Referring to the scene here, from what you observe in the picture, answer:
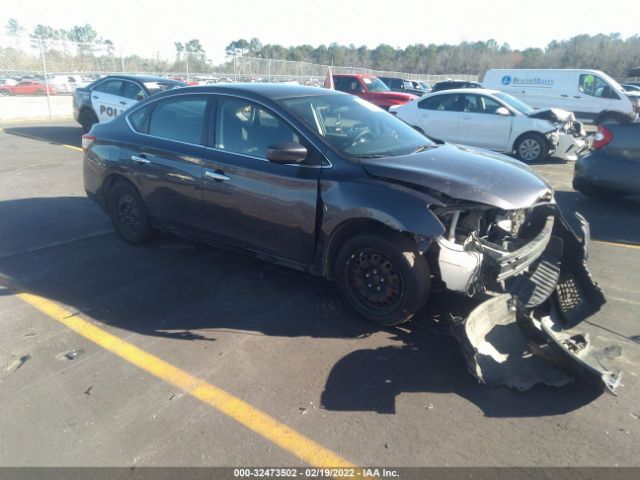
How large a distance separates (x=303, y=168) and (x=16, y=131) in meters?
14.2

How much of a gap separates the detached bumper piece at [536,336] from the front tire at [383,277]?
1.46 ft

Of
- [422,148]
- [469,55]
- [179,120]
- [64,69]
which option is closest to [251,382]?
[422,148]

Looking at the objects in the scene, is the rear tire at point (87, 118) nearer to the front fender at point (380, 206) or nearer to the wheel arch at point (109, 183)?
the wheel arch at point (109, 183)

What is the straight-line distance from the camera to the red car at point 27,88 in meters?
18.0

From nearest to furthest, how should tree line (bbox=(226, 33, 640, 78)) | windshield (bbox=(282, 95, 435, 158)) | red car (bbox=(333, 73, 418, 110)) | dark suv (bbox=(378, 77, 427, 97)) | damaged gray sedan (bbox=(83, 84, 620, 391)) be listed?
damaged gray sedan (bbox=(83, 84, 620, 391)), windshield (bbox=(282, 95, 435, 158)), red car (bbox=(333, 73, 418, 110)), dark suv (bbox=(378, 77, 427, 97)), tree line (bbox=(226, 33, 640, 78))

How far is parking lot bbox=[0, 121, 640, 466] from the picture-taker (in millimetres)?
2625

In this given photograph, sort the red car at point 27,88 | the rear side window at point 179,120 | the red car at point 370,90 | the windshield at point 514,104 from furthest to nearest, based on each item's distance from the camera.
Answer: the red car at point 27,88 → the red car at point 370,90 → the windshield at point 514,104 → the rear side window at point 179,120

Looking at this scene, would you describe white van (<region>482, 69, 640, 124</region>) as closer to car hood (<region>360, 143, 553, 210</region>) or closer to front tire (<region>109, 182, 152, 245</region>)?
car hood (<region>360, 143, 553, 210</region>)

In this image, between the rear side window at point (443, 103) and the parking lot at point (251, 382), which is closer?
the parking lot at point (251, 382)

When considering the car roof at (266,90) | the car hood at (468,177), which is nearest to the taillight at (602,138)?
the car hood at (468,177)

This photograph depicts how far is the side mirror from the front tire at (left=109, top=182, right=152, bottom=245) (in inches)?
82.8

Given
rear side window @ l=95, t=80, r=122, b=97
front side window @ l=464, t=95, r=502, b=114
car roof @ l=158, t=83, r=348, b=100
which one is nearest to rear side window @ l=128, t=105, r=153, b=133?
car roof @ l=158, t=83, r=348, b=100

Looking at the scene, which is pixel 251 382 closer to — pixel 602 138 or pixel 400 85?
pixel 602 138

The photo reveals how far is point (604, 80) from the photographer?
55.4 ft
